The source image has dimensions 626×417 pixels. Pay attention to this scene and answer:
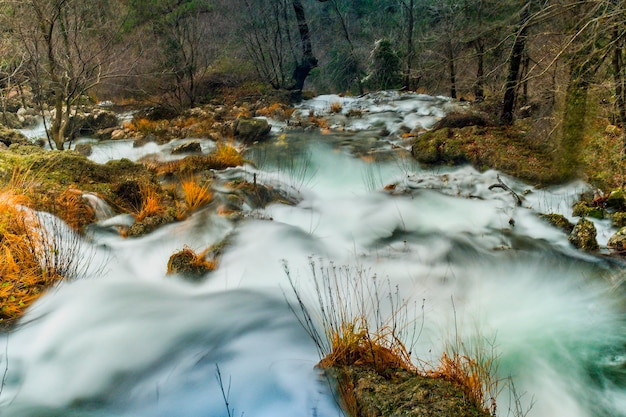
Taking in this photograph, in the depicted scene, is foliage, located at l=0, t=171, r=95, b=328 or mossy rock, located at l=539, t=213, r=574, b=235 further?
mossy rock, located at l=539, t=213, r=574, b=235

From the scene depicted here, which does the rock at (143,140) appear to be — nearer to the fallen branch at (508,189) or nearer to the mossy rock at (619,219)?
the fallen branch at (508,189)

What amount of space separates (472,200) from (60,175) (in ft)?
20.7

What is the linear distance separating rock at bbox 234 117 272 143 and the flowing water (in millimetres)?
5249

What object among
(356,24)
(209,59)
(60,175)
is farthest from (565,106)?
(356,24)

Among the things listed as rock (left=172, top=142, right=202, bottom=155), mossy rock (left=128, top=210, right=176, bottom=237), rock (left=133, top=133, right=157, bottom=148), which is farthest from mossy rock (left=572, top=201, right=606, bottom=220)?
rock (left=133, top=133, right=157, bottom=148)

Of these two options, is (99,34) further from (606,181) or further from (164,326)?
(606,181)

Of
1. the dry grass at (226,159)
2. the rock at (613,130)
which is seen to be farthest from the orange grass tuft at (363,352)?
the dry grass at (226,159)

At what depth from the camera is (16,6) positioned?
8414mm

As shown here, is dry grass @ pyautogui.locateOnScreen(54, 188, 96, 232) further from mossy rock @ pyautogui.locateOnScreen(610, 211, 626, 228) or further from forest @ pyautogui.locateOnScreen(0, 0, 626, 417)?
mossy rock @ pyautogui.locateOnScreen(610, 211, 626, 228)

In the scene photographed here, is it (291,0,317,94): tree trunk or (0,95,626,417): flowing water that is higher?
(291,0,317,94): tree trunk

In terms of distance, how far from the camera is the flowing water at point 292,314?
9.78 feet

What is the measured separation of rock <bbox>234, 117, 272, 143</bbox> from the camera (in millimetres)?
11891

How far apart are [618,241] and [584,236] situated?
0.34 metres

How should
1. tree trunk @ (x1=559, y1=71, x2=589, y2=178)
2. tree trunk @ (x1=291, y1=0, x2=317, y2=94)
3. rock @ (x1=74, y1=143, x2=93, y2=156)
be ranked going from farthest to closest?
1. tree trunk @ (x1=291, y1=0, x2=317, y2=94)
2. rock @ (x1=74, y1=143, x2=93, y2=156)
3. tree trunk @ (x1=559, y1=71, x2=589, y2=178)
